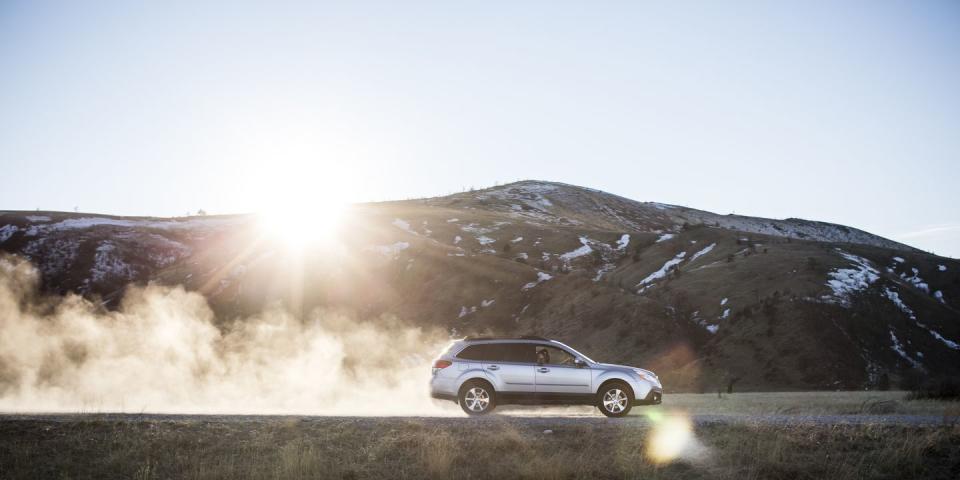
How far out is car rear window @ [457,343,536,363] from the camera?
1859 cm

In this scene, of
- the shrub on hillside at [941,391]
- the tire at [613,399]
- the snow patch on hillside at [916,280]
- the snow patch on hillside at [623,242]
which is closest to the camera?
the tire at [613,399]

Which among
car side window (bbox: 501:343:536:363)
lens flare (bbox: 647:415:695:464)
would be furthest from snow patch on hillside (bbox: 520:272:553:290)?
lens flare (bbox: 647:415:695:464)

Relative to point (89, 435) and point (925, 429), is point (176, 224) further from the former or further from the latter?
point (925, 429)

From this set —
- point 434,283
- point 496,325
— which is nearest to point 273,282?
point 434,283

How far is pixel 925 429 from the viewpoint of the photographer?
49.9 feet

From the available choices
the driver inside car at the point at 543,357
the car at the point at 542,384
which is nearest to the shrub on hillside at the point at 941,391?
the car at the point at 542,384

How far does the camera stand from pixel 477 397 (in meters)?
18.3

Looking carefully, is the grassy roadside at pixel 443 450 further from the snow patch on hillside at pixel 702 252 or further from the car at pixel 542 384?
the snow patch on hillside at pixel 702 252

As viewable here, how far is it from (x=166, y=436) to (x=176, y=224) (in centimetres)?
9221

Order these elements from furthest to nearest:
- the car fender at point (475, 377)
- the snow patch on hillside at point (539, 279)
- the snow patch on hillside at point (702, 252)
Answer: the snow patch on hillside at point (702, 252) < the snow patch on hillside at point (539, 279) < the car fender at point (475, 377)

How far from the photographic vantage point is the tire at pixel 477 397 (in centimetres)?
1825

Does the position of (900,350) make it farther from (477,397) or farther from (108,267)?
(108,267)

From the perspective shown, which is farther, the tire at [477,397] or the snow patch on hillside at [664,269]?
the snow patch on hillside at [664,269]

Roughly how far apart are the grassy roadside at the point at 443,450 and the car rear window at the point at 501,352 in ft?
10.8
